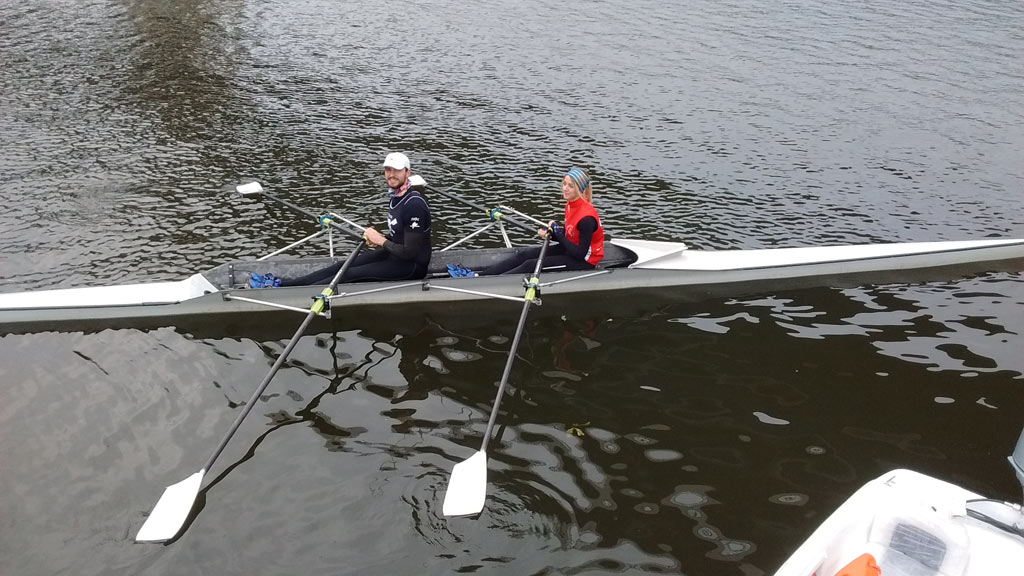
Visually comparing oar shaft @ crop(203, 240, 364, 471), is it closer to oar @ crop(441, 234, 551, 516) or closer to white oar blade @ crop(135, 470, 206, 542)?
white oar blade @ crop(135, 470, 206, 542)

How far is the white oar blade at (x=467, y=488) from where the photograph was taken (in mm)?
6832

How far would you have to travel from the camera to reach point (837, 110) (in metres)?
20.2

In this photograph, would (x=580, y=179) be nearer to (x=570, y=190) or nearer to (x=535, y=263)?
(x=570, y=190)

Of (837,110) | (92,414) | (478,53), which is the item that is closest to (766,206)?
(837,110)

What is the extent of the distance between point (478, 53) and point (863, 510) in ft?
77.1

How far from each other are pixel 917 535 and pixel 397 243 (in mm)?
7589

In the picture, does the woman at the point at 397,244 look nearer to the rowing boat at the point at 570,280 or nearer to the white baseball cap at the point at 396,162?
the white baseball cap at the point at 396,162

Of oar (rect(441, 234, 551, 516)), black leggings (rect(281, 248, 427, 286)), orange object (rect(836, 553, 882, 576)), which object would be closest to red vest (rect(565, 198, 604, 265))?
black leggings (rect(281, 248, 427, 286))

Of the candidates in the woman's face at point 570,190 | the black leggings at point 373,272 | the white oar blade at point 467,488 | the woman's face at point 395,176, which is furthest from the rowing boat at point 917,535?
the black leggings at point 373,272

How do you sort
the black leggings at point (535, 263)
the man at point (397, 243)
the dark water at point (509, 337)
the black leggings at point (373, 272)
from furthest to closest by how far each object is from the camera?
the black leggings at point (535, 263), the black leggings at point (373, 272), the man at point (397, 243), the dark water at point (509, 337)

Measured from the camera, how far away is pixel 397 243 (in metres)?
10.7

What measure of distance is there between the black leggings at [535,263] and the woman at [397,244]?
1.28m

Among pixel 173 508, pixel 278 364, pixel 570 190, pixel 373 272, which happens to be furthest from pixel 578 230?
pixel 173 508

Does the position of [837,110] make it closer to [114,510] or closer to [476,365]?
[476,365]
